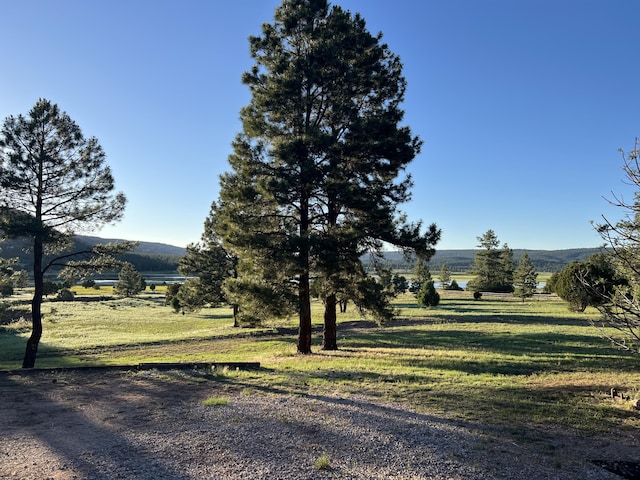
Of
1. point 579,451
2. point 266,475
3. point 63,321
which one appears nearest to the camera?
point 266,475

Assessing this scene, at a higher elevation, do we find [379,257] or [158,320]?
[379,257]

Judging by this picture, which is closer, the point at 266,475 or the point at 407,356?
the point at 266,475

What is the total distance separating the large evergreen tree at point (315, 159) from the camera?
52.6 feet

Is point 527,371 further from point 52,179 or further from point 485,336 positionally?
point 52,179

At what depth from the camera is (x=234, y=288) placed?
54.6 ft

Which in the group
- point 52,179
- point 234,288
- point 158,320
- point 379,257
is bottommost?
point 158,320

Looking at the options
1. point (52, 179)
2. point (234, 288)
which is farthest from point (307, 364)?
point (52, 179)

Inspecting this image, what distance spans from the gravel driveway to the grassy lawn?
0.89 metres

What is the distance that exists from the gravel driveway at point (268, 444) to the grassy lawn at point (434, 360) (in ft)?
2.91

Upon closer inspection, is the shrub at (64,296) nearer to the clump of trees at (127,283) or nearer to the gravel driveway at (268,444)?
the clump of trees at (127,283)

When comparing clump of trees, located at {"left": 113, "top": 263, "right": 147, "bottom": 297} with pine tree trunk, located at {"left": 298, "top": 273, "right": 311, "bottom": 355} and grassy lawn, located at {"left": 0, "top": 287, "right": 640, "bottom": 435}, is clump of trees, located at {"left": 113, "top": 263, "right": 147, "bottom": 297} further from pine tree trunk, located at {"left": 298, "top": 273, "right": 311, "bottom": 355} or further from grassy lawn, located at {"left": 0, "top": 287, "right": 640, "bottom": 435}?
pine tree trunk, located at {"left": 298, "top": 273, "right": 311, "bottom": 355}

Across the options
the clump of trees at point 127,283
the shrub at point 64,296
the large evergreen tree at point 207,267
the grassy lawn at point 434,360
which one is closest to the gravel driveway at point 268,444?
the grassy lawn at point 434,360

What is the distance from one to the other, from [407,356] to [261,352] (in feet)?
24.4

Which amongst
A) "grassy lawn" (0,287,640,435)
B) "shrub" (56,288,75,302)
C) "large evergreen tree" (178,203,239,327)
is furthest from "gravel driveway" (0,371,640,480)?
"shrub" (56,288,75,302)
